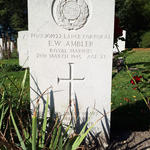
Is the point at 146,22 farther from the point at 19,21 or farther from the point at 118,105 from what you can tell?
the point at 118,105

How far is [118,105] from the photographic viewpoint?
11.8 ft

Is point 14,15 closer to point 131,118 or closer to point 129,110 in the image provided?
point 129,110

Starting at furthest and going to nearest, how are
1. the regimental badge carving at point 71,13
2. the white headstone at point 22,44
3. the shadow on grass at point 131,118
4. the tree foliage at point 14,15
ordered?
the tree foliage at point 14,15
the white headstone at point 22,44
the shadow on grass at point 131,118
the regimental badge carving at point 71,13

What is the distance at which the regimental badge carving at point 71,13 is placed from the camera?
7.09ft

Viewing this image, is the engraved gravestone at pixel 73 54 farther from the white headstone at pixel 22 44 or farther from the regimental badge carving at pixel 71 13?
the white headstone at pixel 22 44

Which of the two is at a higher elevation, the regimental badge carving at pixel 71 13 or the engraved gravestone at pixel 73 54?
the regimental badge carving at pixel 71 13

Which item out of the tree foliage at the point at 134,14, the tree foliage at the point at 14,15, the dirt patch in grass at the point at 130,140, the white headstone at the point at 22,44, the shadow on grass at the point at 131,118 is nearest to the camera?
the dirt patch in grass at the point at 130,140

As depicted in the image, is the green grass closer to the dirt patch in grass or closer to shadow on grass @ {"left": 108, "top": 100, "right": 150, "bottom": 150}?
shadow on grass @ {"left": 108, "top": 100, "right": 150, "bottom": 150}

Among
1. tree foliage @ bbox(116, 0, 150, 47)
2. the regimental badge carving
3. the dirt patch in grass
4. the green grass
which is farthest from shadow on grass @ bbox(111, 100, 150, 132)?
tree foliage @ bbox(116, 0, 150, 47)

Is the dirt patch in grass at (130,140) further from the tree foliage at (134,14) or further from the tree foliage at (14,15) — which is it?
the tree foliage at (14,15)

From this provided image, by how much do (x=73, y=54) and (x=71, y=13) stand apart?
0.45 meters

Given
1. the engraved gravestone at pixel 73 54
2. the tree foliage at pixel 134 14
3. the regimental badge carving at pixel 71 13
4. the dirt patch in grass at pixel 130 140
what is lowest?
the dirt patch in grass at pixel 130 140

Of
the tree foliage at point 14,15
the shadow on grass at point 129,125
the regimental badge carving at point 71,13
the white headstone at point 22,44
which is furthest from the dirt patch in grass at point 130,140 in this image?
the tree foliage at point 14,15

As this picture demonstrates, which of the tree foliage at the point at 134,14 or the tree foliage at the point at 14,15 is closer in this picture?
the tree foliage at the point at 134,14
